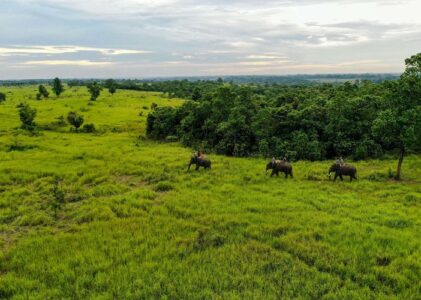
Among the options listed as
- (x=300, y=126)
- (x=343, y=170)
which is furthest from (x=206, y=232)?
(x=300, y=126)

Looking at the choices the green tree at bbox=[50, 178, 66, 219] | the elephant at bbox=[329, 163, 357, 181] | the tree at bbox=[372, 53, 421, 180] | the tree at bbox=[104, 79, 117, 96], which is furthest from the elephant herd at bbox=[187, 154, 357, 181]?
the tree at bbox=[104, 79, 117, 96]

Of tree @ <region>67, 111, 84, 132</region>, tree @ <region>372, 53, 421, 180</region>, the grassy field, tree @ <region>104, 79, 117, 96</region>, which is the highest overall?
tree @ <region>104, 79, 117, 96</region>

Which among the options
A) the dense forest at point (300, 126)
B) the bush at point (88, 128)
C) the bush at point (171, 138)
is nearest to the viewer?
the dense forest at point (300, 126)

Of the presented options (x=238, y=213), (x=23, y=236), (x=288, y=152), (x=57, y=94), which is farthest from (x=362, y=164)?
(x=57, y=94)

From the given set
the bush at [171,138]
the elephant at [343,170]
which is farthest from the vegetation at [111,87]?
the elephant at [343,170]

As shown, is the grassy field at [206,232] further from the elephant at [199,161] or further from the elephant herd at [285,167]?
the elephant at [199,161]

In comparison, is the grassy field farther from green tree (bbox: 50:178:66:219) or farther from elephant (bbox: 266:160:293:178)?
elephant (bbox: 266:160:293:178)

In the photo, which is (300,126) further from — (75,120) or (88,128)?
(75,120)

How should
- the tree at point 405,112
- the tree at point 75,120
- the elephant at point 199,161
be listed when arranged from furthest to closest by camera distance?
the tree at point 75,120
the elephant at point 199,161
the tree at point 405,112
